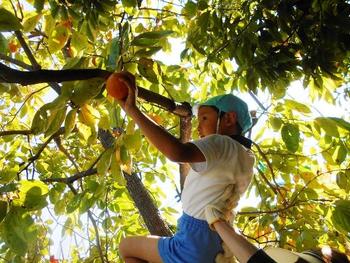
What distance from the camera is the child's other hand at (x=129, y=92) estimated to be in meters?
1.29

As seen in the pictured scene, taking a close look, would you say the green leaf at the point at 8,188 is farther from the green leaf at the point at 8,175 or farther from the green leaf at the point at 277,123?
the green leaf at the point at 277,123

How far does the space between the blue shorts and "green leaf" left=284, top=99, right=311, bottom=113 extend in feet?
2.43

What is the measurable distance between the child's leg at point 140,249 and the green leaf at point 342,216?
80 centimetres

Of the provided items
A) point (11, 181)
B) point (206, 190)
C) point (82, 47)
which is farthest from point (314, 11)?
point (11, 181)

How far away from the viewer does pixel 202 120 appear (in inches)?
72.6

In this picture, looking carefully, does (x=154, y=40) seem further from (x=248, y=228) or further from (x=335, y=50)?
(x=248, y=228)

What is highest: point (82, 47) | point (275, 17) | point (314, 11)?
point (82, 47)

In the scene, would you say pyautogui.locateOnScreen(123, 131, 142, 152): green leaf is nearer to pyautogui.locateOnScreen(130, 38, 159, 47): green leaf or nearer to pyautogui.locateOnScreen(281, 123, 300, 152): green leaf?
pyautogui.locateOnScreen(130, 38, 159, 47): green leaf

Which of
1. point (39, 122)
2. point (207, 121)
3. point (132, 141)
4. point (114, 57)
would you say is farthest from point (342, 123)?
point (39, 122)

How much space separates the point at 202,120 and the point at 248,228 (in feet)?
4.53

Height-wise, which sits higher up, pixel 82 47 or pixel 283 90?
pixel 82 47

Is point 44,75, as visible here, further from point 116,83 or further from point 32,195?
point 32,195

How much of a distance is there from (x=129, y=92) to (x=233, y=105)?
666 mm

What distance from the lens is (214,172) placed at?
1534 millimetres
